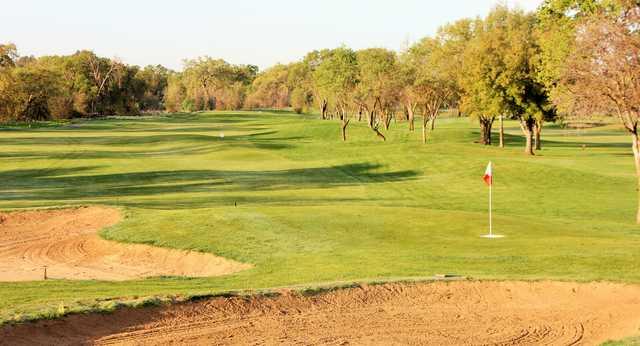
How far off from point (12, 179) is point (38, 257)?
81.9ft

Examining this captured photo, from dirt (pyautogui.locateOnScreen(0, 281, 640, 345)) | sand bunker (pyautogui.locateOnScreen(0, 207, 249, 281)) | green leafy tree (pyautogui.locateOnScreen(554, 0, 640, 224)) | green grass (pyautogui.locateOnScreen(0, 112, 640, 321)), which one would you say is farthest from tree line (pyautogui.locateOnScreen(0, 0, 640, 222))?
sand bunker (pyautogui.locateOnScreen(0, 207, 249, 281))

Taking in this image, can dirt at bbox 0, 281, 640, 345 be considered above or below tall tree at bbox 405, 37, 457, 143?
below

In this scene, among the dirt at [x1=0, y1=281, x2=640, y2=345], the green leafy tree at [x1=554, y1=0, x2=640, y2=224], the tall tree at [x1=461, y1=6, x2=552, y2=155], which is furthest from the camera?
the tall tree at [x1=461, y1=6, x2=552, y2=155]

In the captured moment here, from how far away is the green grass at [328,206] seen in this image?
18422 millimetres

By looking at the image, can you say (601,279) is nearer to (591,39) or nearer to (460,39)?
(591,39)

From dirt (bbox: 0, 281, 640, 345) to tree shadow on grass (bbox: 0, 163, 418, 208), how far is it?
69.2ft

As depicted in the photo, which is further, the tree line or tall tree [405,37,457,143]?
tall tree [405,37,457,143]

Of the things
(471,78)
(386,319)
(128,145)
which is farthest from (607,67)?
(128,145)

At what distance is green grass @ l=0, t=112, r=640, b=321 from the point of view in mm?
18422

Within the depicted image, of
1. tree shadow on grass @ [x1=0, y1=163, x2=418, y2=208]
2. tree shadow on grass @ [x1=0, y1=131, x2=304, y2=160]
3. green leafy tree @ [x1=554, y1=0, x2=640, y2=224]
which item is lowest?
tree shadow on grass @ [x1=0, y1=163, x2=418, y2=208]

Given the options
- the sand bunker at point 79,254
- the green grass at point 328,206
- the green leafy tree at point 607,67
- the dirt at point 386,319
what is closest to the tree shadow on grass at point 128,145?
the green grass at point 328,206

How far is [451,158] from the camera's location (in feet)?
185

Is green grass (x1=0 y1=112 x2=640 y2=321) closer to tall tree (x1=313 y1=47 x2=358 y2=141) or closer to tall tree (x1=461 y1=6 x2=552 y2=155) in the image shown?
tall tree (x1=461 y1=6 x2=552 y2=155)

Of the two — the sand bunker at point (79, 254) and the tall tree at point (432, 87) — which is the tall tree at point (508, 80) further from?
the sand bunker at point (79, 254)
